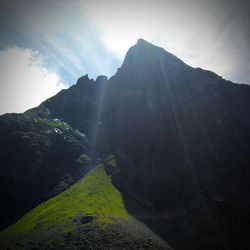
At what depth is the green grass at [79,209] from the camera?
10019 cm

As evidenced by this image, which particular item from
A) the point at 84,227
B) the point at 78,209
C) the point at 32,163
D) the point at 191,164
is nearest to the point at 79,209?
the point at 78,209

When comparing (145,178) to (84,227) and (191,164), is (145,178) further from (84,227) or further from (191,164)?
(84,227)

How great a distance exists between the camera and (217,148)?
153625mm

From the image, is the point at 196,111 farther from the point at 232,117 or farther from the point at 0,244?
the point at 0,244

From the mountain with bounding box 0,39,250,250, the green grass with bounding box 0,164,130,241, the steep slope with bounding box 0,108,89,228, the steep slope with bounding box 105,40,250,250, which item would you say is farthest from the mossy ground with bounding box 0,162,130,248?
the steep slope with bounding box 0,108,89,228

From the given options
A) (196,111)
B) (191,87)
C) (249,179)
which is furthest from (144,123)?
(249,179)

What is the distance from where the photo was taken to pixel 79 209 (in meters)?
109

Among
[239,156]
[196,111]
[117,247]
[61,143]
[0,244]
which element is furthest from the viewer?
[61,143]

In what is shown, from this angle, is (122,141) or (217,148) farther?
(122,141)

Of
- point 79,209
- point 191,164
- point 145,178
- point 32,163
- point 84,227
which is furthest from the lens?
point 32,163

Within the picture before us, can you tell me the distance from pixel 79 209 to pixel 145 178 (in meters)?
49.5

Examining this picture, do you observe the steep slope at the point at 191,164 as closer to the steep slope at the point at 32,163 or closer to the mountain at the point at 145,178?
the mountain at the point at 145,178

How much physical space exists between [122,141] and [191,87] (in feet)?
242

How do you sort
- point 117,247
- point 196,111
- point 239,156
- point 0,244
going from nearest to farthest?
point 117,247, point 0,244, point 239,156, point 196,111
